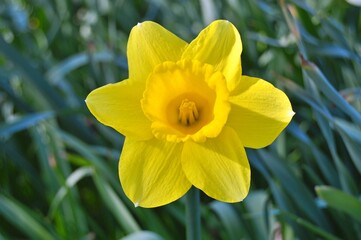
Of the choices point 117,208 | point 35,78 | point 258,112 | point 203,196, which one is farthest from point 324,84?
point 35,78

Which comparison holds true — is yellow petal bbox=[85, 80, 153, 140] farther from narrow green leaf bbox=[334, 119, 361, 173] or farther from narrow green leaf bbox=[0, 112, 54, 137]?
narrow green leaf bbox=[0, 112, 54, 137]

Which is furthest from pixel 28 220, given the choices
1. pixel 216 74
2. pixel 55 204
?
pixel 216 74

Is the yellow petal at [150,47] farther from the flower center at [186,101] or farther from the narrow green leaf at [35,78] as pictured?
the narrow green leaf at [35,78]

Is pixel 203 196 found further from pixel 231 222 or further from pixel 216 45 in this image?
pixel 216 45

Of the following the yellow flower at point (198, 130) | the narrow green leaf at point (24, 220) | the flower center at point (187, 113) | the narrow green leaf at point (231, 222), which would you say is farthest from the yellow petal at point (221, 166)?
the narrow green leaf at point (24, 220)

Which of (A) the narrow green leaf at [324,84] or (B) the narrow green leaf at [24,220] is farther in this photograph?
(B) the narrow green leaf at [24,220]

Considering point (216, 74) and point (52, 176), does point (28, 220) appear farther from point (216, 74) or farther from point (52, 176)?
point (216, 74)

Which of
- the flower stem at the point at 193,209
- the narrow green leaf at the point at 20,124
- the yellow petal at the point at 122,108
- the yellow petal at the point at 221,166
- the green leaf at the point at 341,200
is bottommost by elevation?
the narrow green leaf at the point at 20,124
